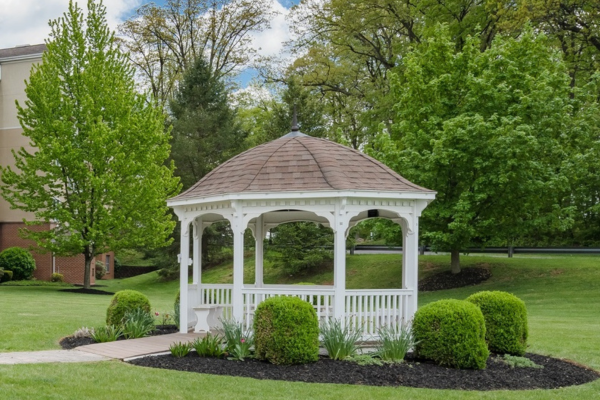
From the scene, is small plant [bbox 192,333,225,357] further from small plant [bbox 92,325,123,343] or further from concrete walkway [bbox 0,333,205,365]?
Answer: small plant [bbox 92,325,123,343]

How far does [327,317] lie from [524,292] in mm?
15657

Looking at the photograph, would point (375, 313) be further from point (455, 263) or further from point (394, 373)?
point (455, 263)

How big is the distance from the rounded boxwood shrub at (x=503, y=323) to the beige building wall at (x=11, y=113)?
3116cm

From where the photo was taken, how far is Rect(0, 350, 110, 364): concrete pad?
10.1m

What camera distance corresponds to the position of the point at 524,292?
25.1 metres

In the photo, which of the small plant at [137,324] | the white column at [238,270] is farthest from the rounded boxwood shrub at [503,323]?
the small plant at [137,324]

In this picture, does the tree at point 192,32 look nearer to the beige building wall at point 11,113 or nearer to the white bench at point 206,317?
the beige building wall at point 11,113

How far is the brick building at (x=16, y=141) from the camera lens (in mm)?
36688

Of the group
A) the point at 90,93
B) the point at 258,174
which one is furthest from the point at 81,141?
the point at 258,174

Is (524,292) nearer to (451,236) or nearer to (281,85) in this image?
(451,236)

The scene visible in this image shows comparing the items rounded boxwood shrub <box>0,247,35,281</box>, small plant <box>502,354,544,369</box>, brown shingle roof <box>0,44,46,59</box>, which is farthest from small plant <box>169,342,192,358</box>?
brown shingle roof <box>0,44,46,59</box>

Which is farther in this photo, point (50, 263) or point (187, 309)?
point (50, 263)

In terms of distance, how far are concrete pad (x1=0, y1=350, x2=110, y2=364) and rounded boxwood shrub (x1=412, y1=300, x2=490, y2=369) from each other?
5234 millimetres

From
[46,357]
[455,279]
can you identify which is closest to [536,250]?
[455,279]
